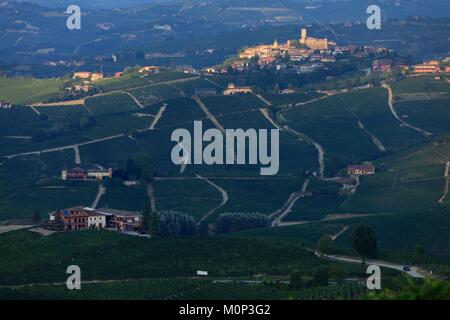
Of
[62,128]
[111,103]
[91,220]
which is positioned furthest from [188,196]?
[111,103]

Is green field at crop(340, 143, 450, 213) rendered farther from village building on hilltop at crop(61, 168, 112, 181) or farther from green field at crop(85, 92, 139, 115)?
green field at crop(85, 92, 139, 115)

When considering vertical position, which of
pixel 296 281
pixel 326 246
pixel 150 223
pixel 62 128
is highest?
pixel 62 128

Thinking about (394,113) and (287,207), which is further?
(394,113)

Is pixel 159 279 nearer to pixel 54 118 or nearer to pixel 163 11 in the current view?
pixel 54 118

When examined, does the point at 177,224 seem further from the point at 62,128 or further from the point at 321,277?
the point at 62,128

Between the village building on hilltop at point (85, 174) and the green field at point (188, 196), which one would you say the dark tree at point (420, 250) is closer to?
the green field at point (188, 196)

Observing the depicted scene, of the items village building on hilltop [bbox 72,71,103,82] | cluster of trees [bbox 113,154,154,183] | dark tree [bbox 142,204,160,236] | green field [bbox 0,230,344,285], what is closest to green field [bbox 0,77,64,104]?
village building on hilltop [bbox 72,71,103,82]

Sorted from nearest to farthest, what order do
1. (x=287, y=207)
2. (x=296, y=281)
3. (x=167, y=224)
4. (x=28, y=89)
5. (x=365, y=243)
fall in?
1. (x=296, y=281)
2. (x=365, y=243)
3. (x=167, y=224)
4. (x=287, y=207)
5. (x=28, y=89)
